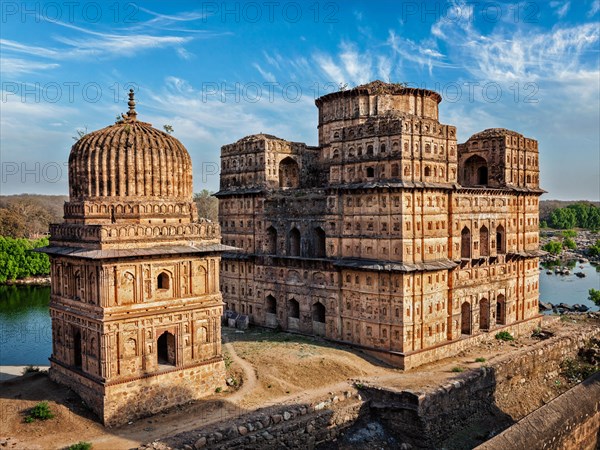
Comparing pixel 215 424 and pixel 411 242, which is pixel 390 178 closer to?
pixel 411 242

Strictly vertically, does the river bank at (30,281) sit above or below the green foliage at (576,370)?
above

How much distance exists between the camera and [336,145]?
29078mm

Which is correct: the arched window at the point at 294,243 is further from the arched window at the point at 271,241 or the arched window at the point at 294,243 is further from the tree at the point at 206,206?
the tree at the point at 206,206

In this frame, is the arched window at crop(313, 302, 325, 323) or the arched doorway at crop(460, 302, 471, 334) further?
the arched window at crop(313, 302, 325, 323)

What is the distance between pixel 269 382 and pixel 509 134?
20899 mm

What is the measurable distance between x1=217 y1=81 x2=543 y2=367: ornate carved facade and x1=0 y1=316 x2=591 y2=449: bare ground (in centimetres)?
133

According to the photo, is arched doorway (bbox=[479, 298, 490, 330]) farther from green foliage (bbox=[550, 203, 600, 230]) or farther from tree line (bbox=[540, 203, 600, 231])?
green foliage (bbox=[550, 203, 600, 230])

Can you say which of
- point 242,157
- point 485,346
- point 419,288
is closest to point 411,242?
point 419,288

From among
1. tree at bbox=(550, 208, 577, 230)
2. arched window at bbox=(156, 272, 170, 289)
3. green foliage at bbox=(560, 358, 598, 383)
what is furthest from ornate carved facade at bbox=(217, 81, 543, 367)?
tree at bbox=(550, 208, 577, 230)

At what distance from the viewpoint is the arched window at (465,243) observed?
1185 inches

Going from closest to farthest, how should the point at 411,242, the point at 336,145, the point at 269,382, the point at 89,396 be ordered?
the point at 89,396 < the point at 269,382 < the point at 411,242 < the point at 336,145

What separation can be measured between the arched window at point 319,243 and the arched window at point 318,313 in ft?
8.96

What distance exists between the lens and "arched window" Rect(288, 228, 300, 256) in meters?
32.0

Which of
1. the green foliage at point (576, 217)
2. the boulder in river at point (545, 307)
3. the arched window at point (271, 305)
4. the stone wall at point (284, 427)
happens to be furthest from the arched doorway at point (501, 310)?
the green foliage at point (576, 217)
